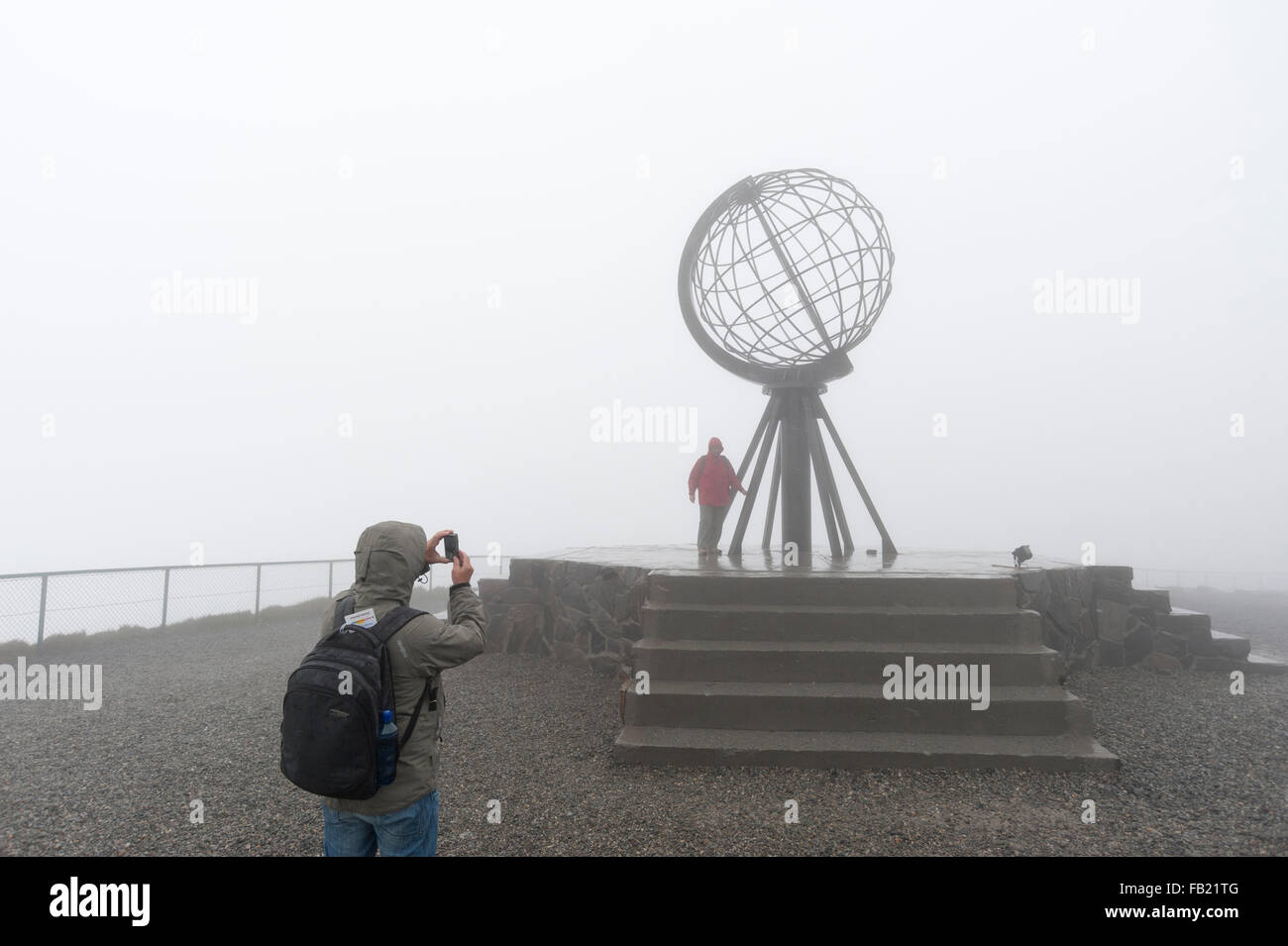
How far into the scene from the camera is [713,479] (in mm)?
9695

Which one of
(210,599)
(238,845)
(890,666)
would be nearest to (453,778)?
(238,845)

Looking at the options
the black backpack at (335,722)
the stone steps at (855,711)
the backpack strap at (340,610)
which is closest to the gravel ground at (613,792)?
the stone steps at (855,711)

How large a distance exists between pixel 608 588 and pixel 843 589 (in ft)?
8.92

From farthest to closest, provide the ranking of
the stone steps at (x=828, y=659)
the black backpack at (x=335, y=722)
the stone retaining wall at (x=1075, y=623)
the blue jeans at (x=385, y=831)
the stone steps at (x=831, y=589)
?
the stone retaining wall at (x=1075, y=623), the stone steps at (x=831, y=589), the stone steps at (x=828, y=659), the blue jeans at (x=385, y=831), the black backpack at (x=335, y=722)

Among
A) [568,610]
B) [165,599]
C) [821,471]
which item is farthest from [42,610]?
[821,471]

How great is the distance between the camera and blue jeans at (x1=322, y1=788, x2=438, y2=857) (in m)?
2.35

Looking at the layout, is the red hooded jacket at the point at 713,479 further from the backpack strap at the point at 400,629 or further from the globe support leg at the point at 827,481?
the backpack strap at the point at 400,629

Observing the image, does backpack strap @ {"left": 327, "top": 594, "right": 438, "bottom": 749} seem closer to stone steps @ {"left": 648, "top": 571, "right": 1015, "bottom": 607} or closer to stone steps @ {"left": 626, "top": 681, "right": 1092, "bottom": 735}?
stone steps @ {"left": 626, "top": 681, "right": 1092, "bottom": 735}

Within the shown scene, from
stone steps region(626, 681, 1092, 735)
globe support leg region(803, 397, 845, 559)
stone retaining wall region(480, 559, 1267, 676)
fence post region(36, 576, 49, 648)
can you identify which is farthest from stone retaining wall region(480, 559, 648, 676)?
fence post region(36, 576, 49, 648)

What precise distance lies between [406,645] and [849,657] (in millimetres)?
4085

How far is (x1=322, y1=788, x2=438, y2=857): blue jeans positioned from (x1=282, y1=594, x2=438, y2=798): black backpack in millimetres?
216

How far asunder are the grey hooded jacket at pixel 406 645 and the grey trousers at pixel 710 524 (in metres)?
7.30

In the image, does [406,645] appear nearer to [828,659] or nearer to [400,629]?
[400,629]

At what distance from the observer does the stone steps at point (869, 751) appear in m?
4.64
